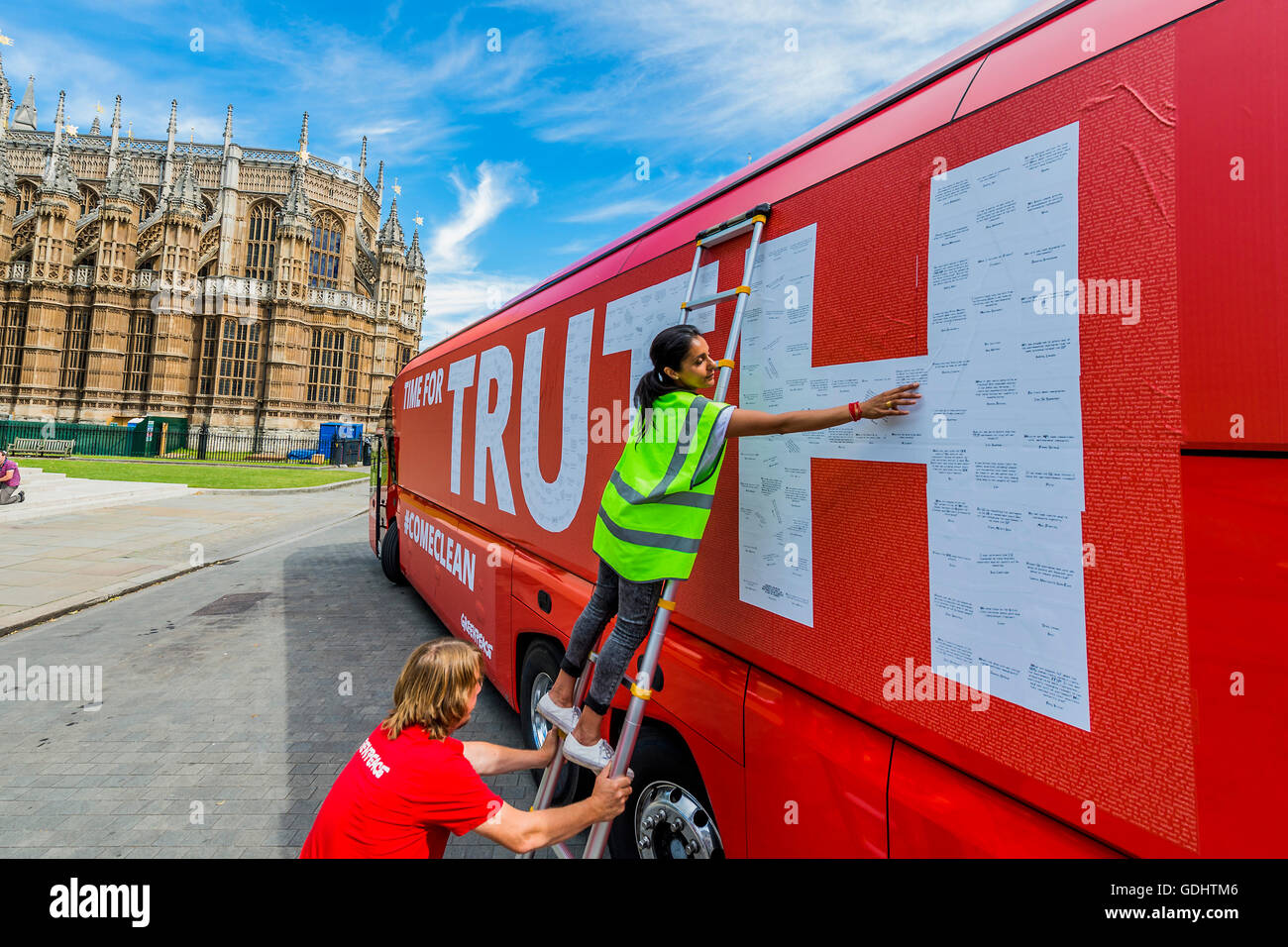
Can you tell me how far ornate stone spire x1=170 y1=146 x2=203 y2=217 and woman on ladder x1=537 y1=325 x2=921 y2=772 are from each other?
186 feet

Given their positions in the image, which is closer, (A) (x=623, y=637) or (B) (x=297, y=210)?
(A) (x=623, y=637)

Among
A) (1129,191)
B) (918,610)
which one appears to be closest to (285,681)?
(918,610)

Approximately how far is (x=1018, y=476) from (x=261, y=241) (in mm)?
59305

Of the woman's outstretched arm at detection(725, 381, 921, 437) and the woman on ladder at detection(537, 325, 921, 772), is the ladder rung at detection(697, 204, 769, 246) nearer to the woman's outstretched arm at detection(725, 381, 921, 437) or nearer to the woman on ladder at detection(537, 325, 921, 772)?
the woman on ladder at detection(537, 325, 921, 772)

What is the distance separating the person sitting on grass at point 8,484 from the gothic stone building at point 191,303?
31.9 meters

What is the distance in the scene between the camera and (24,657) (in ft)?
19.6

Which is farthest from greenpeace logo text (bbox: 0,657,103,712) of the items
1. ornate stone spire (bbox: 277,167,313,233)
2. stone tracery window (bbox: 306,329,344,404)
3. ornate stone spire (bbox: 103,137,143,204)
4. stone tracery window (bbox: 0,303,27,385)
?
stone tracery window (bbox: 0,303,27,385)

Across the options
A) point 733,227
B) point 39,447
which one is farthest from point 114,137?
point 733,227

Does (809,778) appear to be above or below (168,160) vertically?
below

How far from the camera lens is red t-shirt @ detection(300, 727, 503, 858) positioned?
5.81 ft

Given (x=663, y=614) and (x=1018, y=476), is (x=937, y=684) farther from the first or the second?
(x=663, y=614)

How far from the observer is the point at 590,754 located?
2.20 meters
